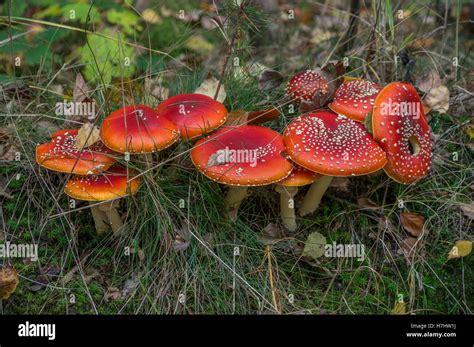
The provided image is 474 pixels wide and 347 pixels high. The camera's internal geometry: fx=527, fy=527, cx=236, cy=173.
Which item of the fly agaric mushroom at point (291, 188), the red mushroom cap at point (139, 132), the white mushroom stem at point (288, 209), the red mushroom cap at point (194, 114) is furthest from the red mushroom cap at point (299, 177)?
the red mushroom cap at point (139, 132)

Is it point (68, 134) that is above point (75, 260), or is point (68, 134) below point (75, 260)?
above

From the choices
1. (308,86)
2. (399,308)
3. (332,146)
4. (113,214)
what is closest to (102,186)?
(113,214)

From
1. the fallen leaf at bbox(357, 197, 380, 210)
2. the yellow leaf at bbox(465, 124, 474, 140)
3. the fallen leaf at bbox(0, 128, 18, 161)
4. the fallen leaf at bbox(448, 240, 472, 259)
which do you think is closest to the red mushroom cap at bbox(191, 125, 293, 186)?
the fallen leaf at bbox(357, 197, 380, 210)

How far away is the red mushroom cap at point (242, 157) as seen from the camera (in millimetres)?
3314

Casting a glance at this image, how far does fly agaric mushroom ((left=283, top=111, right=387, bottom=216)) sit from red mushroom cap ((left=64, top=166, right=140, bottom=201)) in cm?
110

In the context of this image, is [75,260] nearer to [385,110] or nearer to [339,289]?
[339,289]

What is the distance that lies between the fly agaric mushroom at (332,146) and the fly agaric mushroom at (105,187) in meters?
1.11

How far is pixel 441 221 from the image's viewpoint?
3.90 metres

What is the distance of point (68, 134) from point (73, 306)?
1179mm

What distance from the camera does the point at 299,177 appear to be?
137 inches

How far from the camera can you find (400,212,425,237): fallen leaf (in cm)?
388

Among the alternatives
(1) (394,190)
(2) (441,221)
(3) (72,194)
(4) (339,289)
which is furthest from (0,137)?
(2) (441,221)

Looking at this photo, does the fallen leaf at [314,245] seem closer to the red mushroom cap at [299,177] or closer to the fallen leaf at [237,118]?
the red mushroom cap at [299,177]
